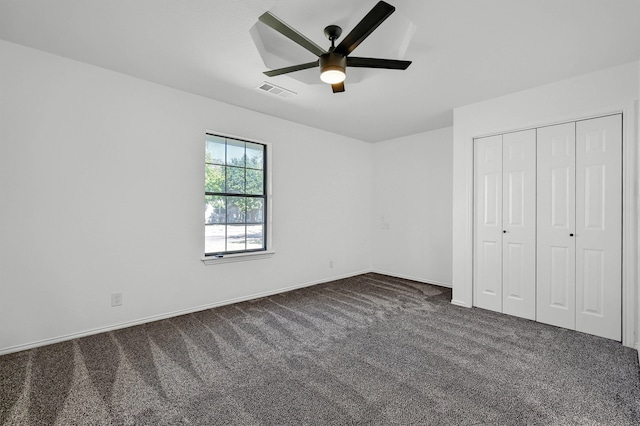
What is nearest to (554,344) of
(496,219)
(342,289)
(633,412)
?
(633,412)

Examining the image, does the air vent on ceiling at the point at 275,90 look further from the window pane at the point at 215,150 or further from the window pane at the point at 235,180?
the window pane at the point at 235,180

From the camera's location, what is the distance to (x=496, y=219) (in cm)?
362

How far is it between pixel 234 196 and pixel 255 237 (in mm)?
671

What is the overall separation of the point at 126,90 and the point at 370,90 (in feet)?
8.58

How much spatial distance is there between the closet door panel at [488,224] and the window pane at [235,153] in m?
3.10

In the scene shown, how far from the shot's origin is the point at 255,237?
13.7 ft

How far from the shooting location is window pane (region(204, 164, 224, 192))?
3.65 metres

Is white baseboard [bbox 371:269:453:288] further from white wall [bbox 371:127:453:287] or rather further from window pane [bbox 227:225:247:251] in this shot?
window pane [bbox 227:225:247:251]

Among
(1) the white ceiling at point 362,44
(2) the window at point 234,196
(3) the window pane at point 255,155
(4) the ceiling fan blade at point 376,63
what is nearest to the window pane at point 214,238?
(2) the window at point 234,196

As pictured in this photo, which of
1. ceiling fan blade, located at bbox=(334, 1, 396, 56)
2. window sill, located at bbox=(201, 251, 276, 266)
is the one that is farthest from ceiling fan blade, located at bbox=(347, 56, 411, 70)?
window sill, located at bbox=(201, 251, 276, 266)

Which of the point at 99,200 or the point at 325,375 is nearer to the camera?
the point at 325,375

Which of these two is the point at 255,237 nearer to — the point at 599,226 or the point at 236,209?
the point at 236,209

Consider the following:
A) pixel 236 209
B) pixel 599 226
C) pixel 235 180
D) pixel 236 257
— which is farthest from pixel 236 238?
pixel 599 226

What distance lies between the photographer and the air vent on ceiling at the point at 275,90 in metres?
3.22
